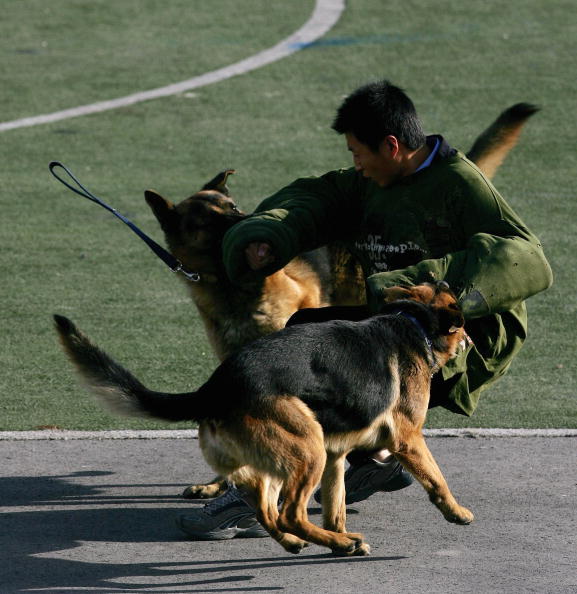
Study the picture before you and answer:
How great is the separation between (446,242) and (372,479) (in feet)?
3.32

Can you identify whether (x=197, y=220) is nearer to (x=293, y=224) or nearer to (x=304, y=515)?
(x=293, y=224)

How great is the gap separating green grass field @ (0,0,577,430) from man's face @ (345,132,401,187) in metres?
1.49

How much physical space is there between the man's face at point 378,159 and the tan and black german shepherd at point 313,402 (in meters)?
0.56

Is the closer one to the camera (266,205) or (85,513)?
(85,513)

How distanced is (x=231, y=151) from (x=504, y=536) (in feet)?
23.5

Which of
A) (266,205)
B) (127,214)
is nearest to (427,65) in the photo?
(127,214)

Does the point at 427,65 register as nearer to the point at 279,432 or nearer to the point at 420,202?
the point at 420,202

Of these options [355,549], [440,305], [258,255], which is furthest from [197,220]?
[355,549]

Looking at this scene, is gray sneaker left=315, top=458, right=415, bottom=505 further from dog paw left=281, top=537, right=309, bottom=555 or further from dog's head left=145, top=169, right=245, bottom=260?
dog's head left=145, top=169, right=245, bottom=260

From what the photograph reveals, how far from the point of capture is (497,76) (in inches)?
527

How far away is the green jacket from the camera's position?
470 centimetres

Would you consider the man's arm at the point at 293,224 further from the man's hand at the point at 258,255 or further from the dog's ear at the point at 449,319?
the dog's ear at the point at 449,319

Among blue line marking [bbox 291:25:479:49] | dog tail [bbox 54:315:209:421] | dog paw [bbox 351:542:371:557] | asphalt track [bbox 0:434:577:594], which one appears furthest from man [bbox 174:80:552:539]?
blue line marking [bbox 291:25:479:49]

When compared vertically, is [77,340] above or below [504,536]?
above
